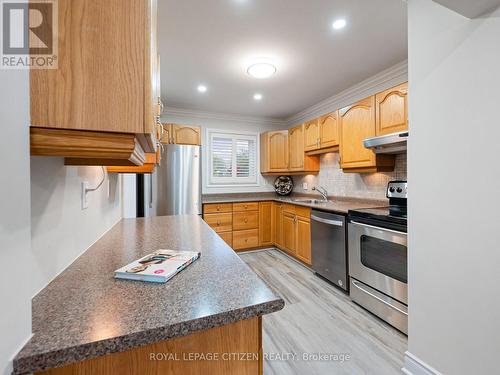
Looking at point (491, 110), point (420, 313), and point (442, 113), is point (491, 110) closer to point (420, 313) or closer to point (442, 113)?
point (442, 113)

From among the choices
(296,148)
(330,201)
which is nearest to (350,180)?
(330,201)

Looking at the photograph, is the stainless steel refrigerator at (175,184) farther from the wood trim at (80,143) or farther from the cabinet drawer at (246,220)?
the wood trim at (80,143)

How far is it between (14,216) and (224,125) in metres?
4.09

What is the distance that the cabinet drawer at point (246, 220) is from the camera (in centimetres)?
389

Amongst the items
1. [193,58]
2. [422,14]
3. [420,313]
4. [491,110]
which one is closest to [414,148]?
[491,110]

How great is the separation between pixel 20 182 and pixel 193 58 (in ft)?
7.78

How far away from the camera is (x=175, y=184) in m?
3.45

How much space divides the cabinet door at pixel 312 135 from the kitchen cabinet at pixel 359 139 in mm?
474

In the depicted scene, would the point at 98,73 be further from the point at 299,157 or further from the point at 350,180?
the point at 299,157

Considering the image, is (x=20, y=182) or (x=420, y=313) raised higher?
(x=20, y=182)

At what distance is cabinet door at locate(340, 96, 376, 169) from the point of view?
250cm

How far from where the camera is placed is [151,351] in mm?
560

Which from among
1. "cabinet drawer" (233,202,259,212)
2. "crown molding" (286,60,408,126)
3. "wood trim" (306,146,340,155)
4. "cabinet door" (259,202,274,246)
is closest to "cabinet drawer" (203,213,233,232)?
"cabinet drawer" (233,202,259,212)

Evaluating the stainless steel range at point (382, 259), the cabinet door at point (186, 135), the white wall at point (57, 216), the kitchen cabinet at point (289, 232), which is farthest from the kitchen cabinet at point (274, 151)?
the white wall at point (57, 216)
